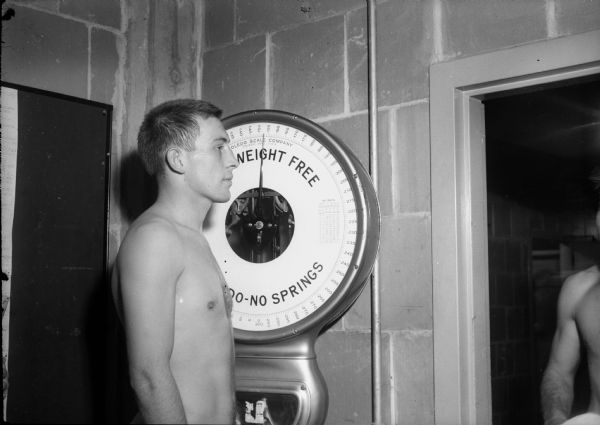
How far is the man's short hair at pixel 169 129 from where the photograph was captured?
5.08 feet

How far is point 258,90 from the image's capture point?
1.99m

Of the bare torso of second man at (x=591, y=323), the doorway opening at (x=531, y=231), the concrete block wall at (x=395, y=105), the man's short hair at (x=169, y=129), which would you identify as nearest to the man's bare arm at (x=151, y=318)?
the man's short hair at (x=169, y=129)

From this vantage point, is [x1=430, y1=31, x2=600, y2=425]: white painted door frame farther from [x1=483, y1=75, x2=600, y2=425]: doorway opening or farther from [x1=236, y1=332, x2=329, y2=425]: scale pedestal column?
[x1=483, y1=75, x2=600, y2=425]: doorway opening

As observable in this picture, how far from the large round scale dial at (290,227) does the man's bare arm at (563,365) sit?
29.2 inches

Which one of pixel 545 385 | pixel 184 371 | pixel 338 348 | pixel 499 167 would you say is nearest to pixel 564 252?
pixel 499 167

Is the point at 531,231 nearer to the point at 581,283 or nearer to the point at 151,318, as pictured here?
the point at 581,283

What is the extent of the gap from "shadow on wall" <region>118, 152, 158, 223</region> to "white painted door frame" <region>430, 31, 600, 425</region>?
92cm

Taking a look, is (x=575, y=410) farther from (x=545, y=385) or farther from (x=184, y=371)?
(x=184, y=371)

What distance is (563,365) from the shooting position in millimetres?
2064

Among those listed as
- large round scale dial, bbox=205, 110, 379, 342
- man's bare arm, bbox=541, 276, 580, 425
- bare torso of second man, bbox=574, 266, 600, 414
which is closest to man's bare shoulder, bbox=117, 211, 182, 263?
large round scale dial, bbox=205, 110, 379, 342

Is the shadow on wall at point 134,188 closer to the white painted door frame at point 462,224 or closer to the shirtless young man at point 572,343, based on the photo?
the white painted door frame at point 462,224

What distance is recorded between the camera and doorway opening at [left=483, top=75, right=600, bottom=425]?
3.24 metres

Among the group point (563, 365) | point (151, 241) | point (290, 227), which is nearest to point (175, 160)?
point (151, 241)

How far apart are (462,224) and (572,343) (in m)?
0.78
